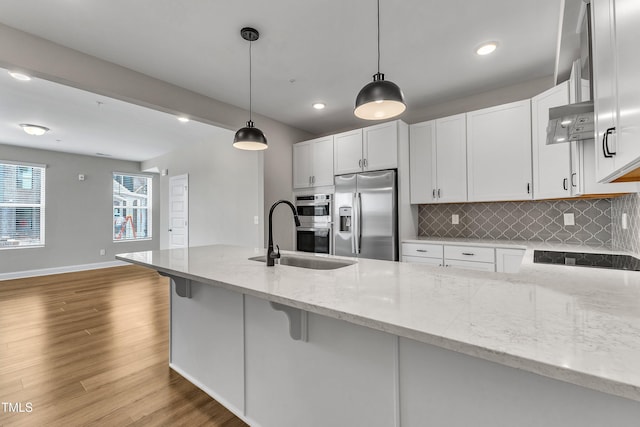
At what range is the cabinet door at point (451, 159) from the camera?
126 inches

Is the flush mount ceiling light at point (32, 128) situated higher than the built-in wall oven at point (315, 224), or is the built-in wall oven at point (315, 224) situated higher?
the flush mount ceiling light at point (32, 128)

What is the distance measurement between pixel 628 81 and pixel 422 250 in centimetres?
252

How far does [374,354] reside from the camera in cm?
113

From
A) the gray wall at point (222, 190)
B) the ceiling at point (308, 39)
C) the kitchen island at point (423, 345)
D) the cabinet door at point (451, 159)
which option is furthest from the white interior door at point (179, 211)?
the cabinet door at point (451, 159)

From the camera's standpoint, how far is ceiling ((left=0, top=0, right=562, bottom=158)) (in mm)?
1992

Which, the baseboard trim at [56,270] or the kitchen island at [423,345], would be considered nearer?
the kitchen island at [423,345]

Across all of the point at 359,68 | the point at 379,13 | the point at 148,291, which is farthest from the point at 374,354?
the point at 148,291

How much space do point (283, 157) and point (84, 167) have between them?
17.4 ft

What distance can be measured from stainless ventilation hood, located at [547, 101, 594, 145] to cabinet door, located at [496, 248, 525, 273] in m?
1.26

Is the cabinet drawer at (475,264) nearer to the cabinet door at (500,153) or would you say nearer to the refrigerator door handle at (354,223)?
the cabinet door at (500,153)

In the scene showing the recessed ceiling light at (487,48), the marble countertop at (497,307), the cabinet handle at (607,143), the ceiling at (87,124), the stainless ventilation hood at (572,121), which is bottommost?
the marble countertop at (497,307)

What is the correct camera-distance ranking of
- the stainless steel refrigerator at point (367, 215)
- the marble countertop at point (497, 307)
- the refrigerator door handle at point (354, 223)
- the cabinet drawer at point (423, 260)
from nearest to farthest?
the marble countertop at point (497, 307)
the cabinet drawer at point (423, 260)
the stainless steel refrigerator at point (367, 215)
the refrigerator door handle at point (354, 223)

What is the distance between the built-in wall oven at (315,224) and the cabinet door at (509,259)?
1.99m

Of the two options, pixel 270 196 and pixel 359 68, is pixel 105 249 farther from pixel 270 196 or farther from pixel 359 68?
pixel 359 68
